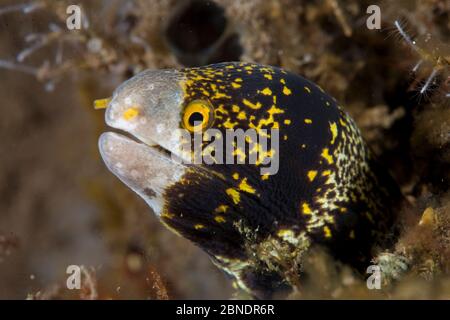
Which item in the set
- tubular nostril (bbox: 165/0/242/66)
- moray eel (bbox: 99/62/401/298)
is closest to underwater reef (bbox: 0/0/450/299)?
tubular nostril (bbox: 165/0/242/66)

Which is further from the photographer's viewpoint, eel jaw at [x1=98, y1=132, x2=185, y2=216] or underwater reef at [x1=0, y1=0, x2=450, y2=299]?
underwater reef at [x1=0, y1=0, x2=450, y2=299]

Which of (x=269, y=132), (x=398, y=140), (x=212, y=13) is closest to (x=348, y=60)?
(x=398, y=140)

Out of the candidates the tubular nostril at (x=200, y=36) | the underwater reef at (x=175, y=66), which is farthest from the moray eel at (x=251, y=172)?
the tubular nostril at (x=200, y=36)

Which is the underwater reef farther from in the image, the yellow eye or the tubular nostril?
the yellow eye

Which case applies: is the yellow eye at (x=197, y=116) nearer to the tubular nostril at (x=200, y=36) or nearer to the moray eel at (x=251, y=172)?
the moray eel at (x=251, y=172)

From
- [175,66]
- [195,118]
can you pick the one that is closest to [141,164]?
[195,118]
